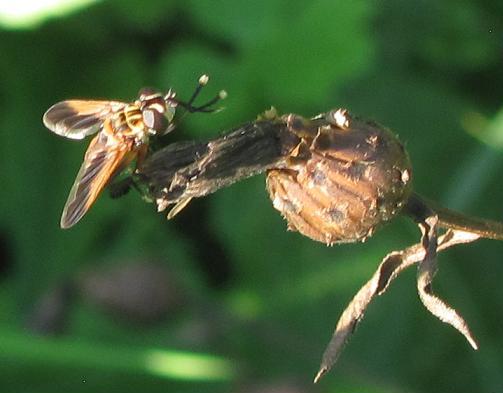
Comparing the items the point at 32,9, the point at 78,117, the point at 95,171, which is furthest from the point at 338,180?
the point at 32,9

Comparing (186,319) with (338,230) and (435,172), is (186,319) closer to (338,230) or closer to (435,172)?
(435,172)

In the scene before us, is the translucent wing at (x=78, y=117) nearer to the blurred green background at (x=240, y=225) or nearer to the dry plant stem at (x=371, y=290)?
the dry plant stem at (x=371, y=290)

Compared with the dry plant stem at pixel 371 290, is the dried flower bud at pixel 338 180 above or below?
above

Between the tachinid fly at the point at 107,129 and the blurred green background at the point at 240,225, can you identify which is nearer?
the tachinid fly at the point at 107,129

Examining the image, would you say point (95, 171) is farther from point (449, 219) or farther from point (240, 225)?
point (240, 225)

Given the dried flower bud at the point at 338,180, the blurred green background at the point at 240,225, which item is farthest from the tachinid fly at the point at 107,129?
the blurred green background at the point at 240,225

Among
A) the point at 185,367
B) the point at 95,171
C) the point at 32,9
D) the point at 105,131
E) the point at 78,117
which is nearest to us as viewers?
the point at 95,171
